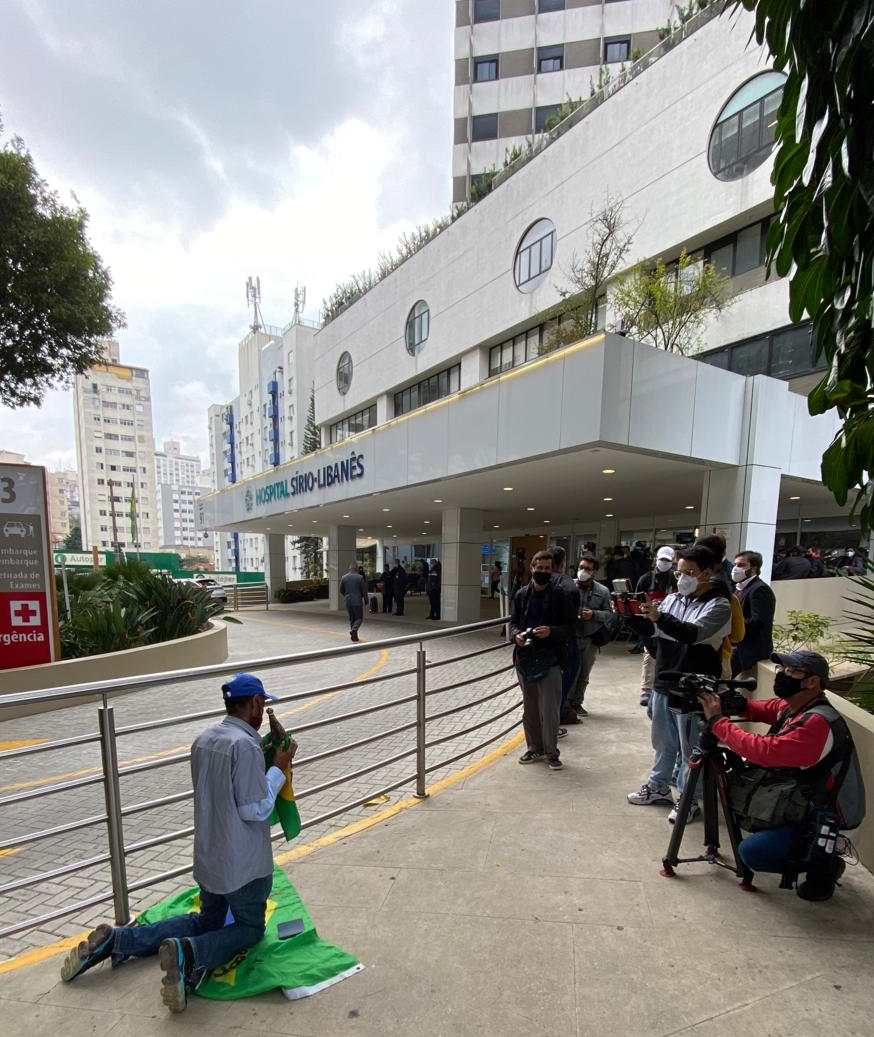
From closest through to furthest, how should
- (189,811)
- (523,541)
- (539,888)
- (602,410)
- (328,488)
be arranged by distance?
(539,888) < (189,811) < (602,410) < (328,488) < (523,541)

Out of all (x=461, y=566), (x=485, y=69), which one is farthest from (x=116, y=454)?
(x=461, y=566)

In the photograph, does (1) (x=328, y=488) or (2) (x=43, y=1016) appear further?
(1) (x=328, y=488)

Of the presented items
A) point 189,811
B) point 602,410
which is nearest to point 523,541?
point 602,410

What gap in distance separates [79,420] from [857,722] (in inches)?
4266

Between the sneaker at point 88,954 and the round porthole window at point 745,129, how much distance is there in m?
18.1

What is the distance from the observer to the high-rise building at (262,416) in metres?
55.2

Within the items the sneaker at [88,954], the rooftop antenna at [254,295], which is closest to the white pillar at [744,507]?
the sneaker at [88,954]

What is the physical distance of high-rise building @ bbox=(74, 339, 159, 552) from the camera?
86562mm

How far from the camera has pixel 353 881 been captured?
2604 mm

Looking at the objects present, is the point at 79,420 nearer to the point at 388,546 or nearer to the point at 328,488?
the point at 388,546

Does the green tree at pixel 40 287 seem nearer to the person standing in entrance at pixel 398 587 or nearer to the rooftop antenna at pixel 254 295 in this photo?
the person standing in entrance at pixel 398 587

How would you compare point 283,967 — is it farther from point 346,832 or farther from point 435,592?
point 435,592

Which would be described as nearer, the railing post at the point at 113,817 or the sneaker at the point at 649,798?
the railing post at the point at 113,817

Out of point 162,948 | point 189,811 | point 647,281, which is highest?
point 647,281
